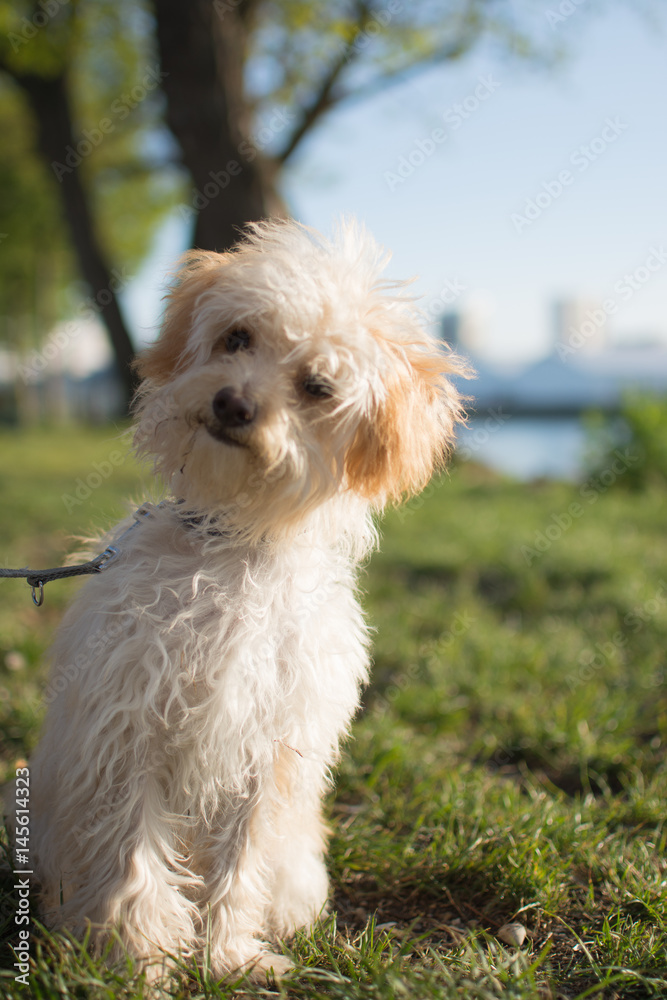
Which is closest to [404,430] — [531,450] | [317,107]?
[317,107]

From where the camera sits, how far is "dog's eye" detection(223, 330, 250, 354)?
2012 mm

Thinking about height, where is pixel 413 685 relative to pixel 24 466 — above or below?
above

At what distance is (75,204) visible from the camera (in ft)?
41.9

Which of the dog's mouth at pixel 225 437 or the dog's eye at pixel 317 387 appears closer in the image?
the dog's mouth at pixel 225 437

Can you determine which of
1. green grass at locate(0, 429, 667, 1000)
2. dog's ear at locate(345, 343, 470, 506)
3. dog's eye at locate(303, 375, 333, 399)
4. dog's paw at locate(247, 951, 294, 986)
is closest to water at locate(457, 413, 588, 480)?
green grass at locate(0, 429, 667, 1000)

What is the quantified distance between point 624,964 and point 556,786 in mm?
1169

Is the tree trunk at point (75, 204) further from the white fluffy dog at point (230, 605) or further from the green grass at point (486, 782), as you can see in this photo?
the white fluffy dog at point (230, 605)

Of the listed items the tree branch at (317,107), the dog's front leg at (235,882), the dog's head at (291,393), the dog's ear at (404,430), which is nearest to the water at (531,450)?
the dog's ear at (404,430)

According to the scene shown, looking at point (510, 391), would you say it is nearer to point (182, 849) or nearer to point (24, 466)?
point (24, 466)


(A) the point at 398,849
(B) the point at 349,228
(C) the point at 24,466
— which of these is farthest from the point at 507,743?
(C) the point at 24,466

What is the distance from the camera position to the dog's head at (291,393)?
74.2 inches

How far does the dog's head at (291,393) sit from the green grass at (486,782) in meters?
0.53

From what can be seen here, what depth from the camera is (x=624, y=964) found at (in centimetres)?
202

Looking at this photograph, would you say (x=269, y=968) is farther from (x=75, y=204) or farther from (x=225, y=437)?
(x=75, y=204)
